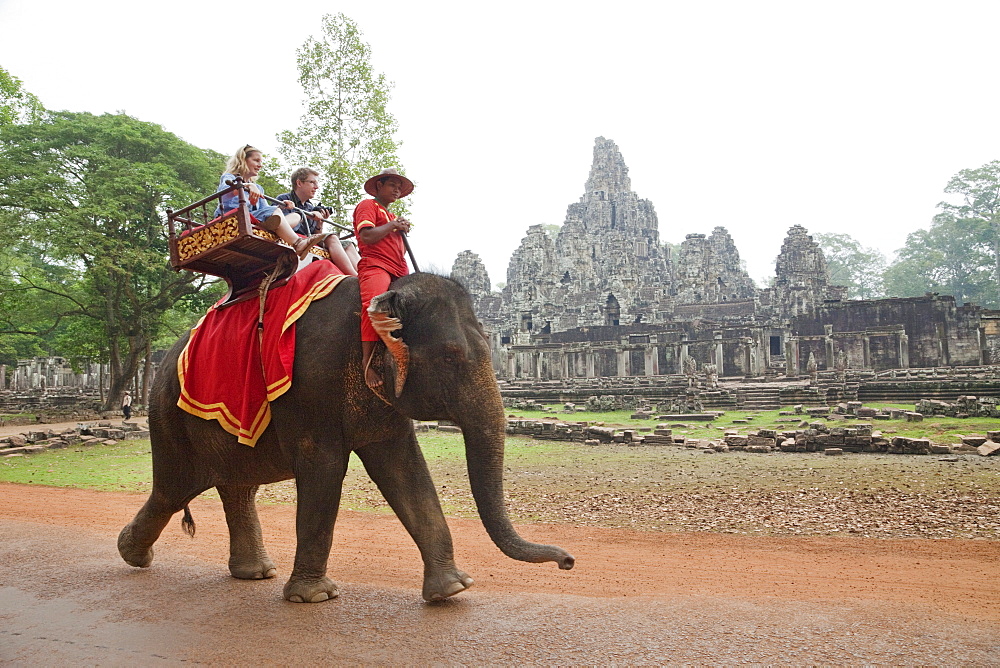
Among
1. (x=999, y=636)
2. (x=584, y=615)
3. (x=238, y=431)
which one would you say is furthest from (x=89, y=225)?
(x=999, y=636)

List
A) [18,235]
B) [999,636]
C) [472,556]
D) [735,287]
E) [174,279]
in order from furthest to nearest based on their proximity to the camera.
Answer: [735,287], [174,279], [18,235], [472,556], [999,636]

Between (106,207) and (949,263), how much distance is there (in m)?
70.5

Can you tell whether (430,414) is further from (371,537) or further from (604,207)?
(604,207)

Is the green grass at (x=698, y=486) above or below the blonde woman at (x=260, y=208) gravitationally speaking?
below

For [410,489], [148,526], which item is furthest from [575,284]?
[410,489]

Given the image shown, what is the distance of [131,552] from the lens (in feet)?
15.8

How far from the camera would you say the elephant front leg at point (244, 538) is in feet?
15.2

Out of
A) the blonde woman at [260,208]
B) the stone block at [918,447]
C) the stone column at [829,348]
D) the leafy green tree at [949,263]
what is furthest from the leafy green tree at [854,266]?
the blonde woman at [260,208]

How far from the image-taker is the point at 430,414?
141 inches

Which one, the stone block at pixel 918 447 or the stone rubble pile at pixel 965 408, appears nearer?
the stone block at pixel 918 447

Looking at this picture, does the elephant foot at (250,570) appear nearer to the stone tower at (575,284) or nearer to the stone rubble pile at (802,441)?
the stone rubble pile at (802,441)

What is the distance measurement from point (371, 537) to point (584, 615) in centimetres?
382

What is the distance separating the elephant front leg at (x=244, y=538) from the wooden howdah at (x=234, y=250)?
1.46m

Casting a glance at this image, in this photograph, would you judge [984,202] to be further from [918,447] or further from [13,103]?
[13,103]
